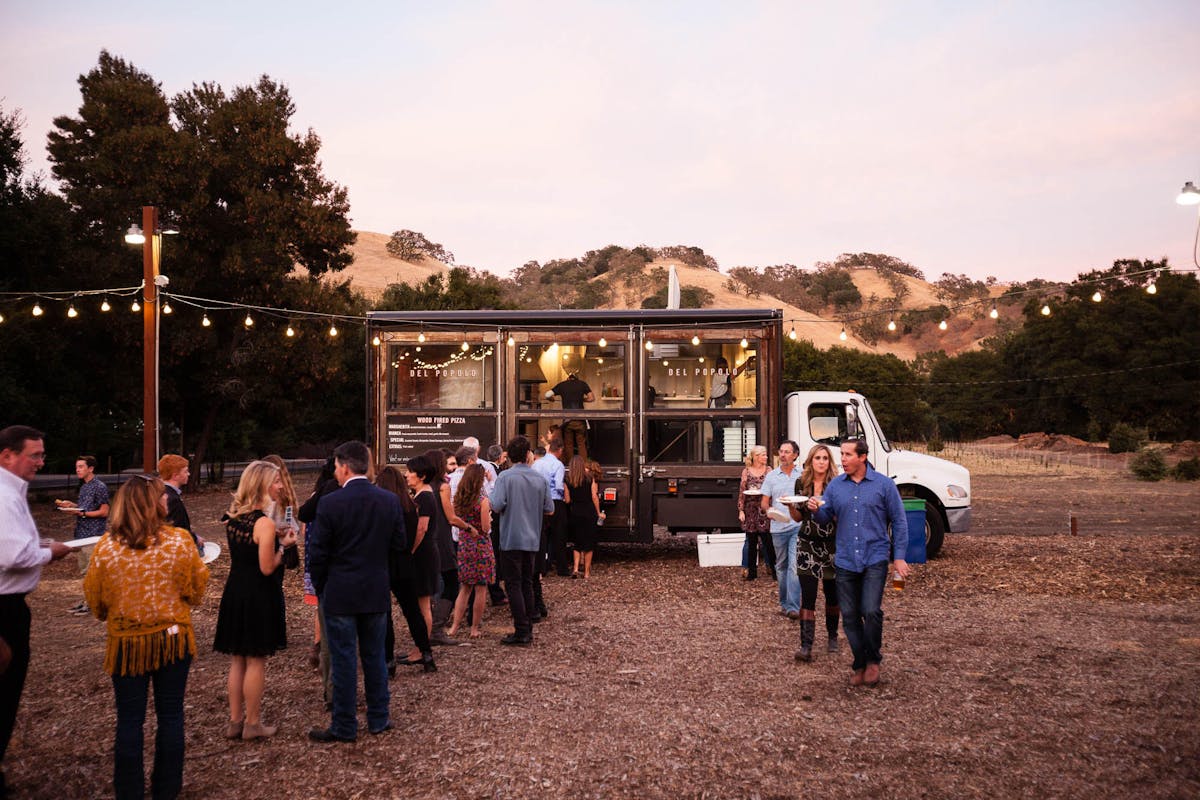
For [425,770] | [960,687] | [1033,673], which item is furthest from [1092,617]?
[425,770]

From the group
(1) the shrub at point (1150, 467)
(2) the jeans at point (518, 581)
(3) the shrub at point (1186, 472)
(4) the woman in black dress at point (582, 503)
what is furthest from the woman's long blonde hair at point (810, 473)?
(3) the shrub at point (1186, 472)

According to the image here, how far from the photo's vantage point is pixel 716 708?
20.9 feet

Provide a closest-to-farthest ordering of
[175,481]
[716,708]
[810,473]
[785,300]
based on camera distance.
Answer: [716,708] < [175,481] < [810,473] < [785,300]

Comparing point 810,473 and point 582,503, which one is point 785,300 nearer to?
point 582,503

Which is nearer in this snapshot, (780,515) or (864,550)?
(864,550)

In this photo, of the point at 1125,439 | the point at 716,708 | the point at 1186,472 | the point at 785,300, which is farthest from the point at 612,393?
the point at 785,300

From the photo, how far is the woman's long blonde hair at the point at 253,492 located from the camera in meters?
5.60

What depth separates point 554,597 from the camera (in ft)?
35.9

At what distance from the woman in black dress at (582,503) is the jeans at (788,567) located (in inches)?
134

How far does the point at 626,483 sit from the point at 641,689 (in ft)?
20.8

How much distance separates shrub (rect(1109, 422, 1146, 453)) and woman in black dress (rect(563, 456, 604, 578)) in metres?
41.9

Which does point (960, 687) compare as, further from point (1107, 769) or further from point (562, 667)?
point (562, 667)

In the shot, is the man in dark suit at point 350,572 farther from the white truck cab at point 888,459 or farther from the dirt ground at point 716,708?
the white truck cab at point 888,459

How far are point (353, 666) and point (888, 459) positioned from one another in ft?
32.8
